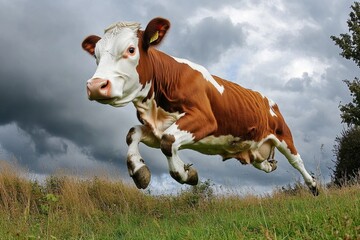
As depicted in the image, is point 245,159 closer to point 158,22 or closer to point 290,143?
point 290,143

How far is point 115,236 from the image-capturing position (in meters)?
9.64

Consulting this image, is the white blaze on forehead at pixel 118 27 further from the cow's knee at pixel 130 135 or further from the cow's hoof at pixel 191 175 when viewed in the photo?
the cow's hoof at pixel 191 175

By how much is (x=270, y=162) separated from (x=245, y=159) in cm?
100

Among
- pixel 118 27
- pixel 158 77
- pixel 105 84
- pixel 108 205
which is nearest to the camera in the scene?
pixel 105 84

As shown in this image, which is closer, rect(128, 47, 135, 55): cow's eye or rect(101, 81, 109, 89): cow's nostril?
rect(101, 81, 109, 89): cow's nostril

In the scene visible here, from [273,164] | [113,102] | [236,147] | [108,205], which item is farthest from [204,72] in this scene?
[108,205]

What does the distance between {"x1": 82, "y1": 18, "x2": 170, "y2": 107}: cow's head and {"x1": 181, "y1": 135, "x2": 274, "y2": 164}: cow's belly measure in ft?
3.49

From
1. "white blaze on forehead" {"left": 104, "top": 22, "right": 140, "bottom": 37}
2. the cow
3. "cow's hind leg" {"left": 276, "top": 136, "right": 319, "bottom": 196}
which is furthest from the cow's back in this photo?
"white blaze on forehead" {"left": 104, "top": 22, "right": 140, "bottom": 37}

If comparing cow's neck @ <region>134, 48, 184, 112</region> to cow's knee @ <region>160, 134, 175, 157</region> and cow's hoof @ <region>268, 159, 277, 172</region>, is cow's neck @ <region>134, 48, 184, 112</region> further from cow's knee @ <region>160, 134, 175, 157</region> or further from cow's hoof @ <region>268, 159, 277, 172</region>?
cow's hoof @ <region>268, 159, 277, 172</region>

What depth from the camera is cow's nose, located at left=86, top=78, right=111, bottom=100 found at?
16.8ft

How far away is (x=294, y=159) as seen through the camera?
29.8ft

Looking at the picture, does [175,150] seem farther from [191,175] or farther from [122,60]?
[122,60]

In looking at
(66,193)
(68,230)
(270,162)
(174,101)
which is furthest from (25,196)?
(174,101)

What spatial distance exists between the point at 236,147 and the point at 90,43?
2575 millimetres
